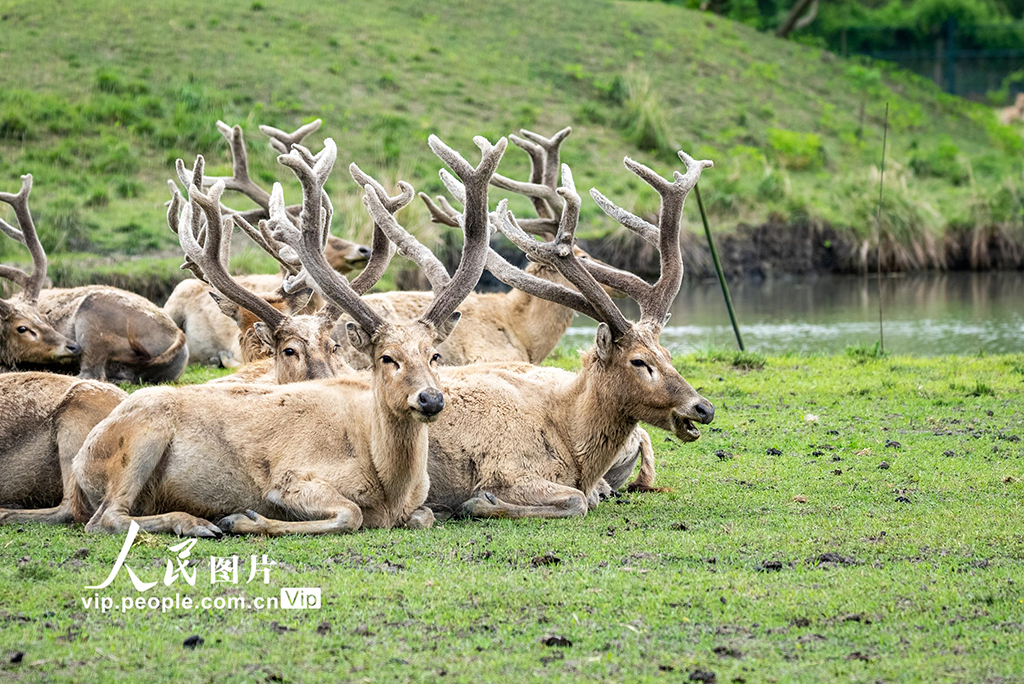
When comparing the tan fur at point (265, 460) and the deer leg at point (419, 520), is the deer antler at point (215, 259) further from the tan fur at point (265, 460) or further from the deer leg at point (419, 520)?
A: the deer leg at point (419, 520)

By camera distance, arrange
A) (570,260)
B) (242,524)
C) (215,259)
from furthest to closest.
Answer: (215,259) → (570,260) → (242,524)

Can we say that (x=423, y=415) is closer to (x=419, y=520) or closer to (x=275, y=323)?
(x=419, y=520)

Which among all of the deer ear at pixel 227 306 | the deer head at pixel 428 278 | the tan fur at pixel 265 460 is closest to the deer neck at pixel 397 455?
the tan fur at pixel 265 460

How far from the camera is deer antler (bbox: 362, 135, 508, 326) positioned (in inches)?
325

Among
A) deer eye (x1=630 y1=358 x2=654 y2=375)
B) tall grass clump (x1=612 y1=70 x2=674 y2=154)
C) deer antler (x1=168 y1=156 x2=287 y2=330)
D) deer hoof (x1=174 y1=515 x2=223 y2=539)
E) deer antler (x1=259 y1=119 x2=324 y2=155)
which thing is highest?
tall grass clump (x1=612 y1=70 x2=674 y2=154)

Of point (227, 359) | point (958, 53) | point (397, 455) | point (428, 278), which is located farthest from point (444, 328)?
point (958, 53)

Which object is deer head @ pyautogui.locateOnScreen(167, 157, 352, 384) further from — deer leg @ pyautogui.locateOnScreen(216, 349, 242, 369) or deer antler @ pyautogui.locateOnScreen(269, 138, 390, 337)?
deer leg @ pyautogui.locateOnScreen(216, 349, 242, 369)

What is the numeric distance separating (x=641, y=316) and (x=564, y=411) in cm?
89

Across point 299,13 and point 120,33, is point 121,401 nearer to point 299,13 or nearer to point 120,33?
point 120,33

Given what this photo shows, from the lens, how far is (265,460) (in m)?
7.92

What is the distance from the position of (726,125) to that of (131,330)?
33.9 metres

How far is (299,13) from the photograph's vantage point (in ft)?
148

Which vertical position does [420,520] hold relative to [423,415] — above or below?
below

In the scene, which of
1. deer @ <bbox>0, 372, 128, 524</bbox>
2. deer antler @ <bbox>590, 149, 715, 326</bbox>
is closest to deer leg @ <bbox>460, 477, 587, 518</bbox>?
deer antler @ <bbox>590, 149, 715, 326</bbox>
